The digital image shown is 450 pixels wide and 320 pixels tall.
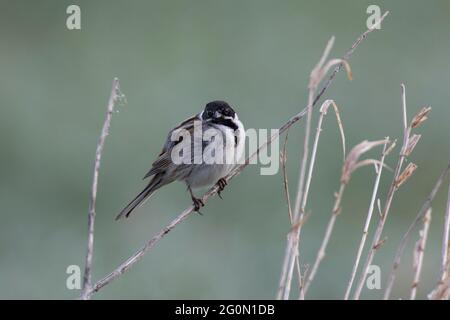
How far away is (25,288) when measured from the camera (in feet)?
23.5

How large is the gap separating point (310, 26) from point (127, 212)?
257 inches

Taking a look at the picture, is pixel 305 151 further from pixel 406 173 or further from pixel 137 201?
pixel 137 201

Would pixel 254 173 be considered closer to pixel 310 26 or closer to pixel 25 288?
pixel 25 288

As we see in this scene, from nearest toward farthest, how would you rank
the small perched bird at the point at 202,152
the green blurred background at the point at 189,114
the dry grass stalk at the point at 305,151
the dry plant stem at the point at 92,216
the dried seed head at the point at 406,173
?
1. the dry plant stem at the point at 92,216
2. the dry grass stalk at the point at 305,151
3. the dried seed head at the point at 406,173
4. the small perched bird at the point at 202,152
5. the green blurred background at the point at 189,114

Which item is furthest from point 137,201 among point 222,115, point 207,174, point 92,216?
point 92,216

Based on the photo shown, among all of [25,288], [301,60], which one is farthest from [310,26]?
[25,288]

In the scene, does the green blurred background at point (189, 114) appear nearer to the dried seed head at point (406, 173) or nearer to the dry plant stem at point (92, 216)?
the dried seed head at point (406, 173)

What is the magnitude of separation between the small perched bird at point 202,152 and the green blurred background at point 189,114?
4.75ft

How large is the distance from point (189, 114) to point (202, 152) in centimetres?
356

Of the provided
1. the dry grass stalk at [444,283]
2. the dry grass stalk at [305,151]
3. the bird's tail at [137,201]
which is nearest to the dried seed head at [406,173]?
the dry grass stalk at [444,283]

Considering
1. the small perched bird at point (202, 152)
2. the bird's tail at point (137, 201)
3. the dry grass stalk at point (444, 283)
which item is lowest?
the dry grass stalk at point (444, 283)

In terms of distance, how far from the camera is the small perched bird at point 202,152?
5.77 m

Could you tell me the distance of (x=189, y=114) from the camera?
9.39m

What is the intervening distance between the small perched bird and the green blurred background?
1448 mm
